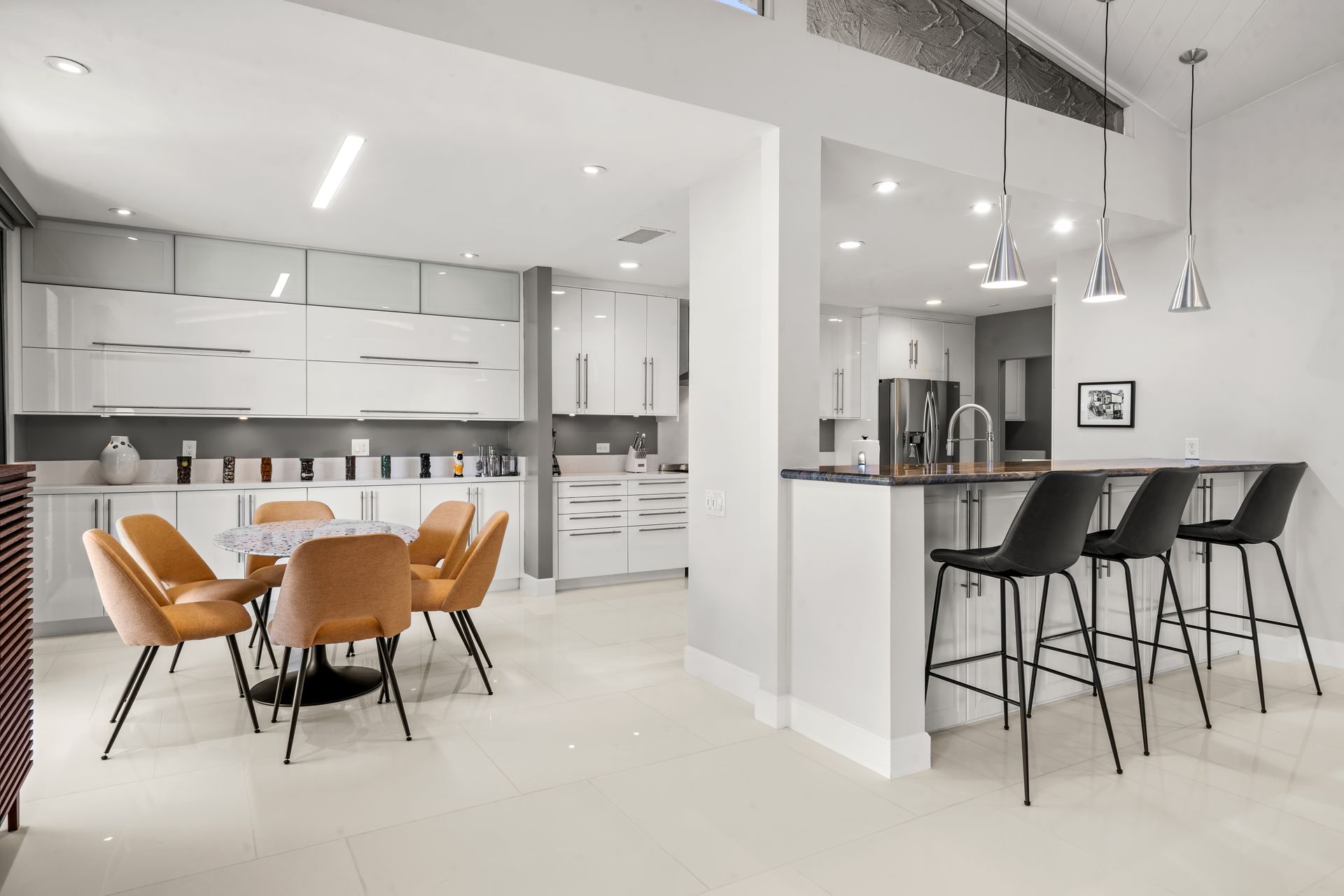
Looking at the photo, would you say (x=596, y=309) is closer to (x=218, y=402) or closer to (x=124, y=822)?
(x=218, y=402)

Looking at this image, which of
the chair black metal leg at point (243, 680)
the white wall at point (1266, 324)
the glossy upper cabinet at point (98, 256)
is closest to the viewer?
the chair black metal leg at point (243, 680)

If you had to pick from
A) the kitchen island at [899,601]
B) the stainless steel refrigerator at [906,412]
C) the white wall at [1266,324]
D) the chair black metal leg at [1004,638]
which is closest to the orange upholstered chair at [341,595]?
the kitchen island at [899,601]

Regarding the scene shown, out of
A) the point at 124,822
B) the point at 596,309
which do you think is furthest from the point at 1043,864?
the point at 596,309

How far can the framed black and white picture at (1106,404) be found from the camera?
16.4 feet

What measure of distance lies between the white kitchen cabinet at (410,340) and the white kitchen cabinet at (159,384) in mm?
300

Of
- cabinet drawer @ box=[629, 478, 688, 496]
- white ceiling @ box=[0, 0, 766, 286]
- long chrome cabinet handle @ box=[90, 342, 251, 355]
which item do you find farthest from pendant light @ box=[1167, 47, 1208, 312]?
long chrome cabinet handle @ box=[90, 342, 251, 355]

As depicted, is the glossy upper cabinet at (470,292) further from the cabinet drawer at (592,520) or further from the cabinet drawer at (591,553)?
the cabinet drawer at (591,553)

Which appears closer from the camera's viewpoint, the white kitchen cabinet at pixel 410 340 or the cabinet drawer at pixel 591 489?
the white kitchen cabinet at pixel 410 340

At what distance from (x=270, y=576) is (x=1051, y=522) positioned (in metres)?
3.60

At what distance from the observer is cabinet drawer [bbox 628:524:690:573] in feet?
20.4

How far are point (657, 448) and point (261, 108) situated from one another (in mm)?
4482

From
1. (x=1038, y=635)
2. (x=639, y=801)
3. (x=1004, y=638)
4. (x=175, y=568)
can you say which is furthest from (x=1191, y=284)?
(x=175, y=568)

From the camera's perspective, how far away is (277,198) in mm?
4160

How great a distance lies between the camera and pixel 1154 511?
10.1 ft
